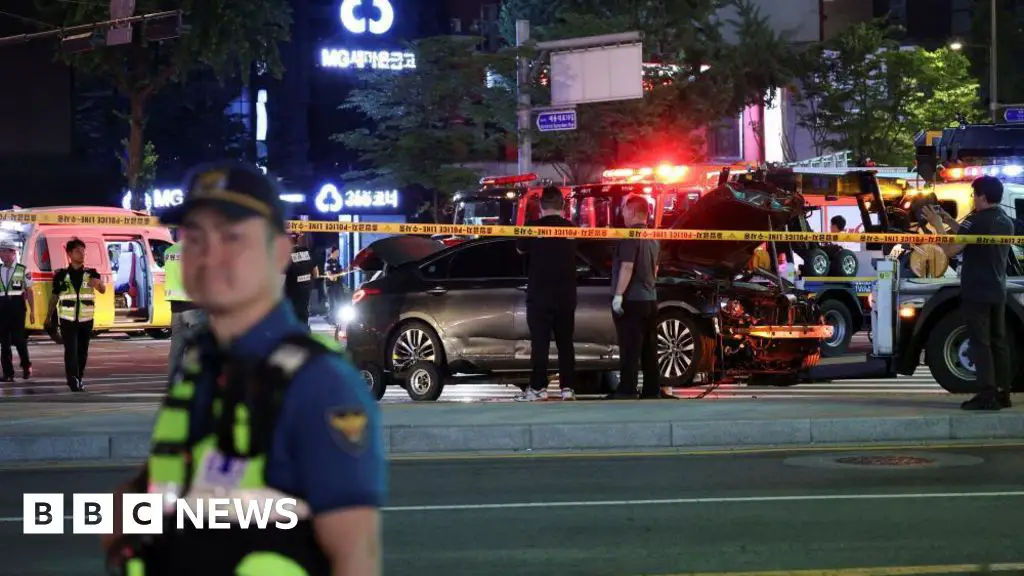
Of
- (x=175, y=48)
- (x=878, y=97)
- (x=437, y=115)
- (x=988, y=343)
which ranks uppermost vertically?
(x=175, y=48)

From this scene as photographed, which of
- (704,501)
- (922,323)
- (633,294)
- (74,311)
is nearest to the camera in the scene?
(704,501)

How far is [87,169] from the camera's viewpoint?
52875 mm

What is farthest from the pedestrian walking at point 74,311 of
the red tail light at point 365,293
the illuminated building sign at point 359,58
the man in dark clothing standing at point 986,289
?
the illuminated building sign at point 359,58

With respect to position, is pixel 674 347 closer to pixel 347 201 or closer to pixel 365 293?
pixel 365 293

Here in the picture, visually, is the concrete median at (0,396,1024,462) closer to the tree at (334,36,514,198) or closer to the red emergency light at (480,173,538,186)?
the red emergency light at (480,173,538,186)

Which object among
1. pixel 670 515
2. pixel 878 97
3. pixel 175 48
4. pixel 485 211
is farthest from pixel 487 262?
pixel 878 97

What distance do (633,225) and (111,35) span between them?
1947 centimetres

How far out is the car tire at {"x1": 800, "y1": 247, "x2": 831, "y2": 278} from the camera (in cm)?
2448

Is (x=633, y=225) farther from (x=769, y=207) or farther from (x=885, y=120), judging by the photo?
(x=885, y=120)

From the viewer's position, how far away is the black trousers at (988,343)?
43.4 ft

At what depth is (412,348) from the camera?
656 inches

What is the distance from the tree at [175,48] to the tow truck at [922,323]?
103ft

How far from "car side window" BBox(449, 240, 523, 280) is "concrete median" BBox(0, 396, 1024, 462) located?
10.1ft

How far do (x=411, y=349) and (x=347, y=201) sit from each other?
42645 mm
